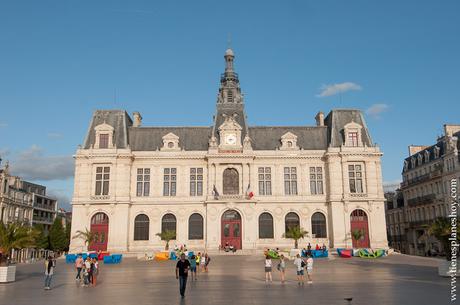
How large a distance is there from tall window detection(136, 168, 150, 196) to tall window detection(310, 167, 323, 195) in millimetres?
Answer: 19627

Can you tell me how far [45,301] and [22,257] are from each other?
5588 centimetres

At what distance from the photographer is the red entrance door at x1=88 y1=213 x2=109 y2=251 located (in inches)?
1866

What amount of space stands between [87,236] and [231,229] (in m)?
15.8

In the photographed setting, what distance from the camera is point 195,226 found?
48594mm

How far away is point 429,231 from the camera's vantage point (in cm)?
2506

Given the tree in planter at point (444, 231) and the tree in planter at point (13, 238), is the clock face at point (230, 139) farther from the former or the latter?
the tree in planter at point (13, 238)

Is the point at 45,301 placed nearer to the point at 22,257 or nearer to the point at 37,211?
the point at 22,257

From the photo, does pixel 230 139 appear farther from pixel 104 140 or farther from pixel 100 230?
pixel 100 230

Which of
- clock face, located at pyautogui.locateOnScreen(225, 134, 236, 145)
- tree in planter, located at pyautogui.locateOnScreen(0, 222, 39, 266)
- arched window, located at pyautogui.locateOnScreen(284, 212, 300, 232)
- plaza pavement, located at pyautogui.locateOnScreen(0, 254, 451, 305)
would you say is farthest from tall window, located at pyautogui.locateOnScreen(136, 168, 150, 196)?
plaza pavement, located at pyautogui.locateOnScreen(0, 254, 451, 305)

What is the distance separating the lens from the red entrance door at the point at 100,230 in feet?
156

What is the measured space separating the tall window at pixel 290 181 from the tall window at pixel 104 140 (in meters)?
21.8

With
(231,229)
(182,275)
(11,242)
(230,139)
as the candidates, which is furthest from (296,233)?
(182,275)

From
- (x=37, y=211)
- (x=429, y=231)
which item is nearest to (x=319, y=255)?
(x=429, y=231)

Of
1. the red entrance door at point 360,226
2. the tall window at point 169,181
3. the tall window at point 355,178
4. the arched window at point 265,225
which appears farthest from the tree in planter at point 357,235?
the tall window at point 169,181
